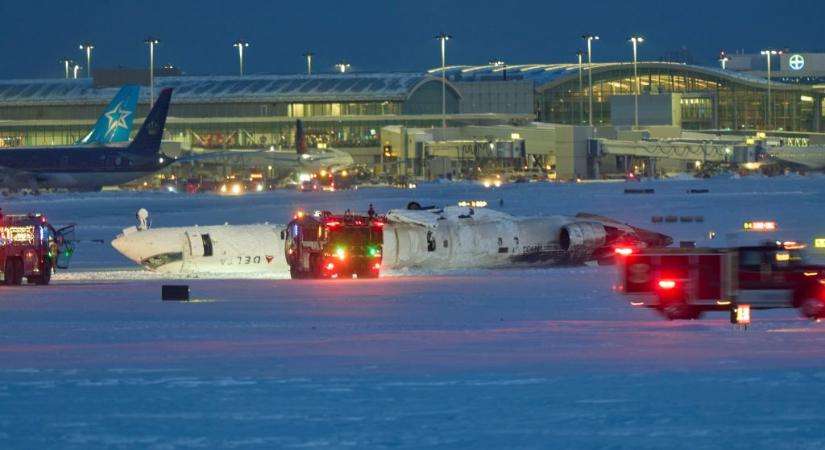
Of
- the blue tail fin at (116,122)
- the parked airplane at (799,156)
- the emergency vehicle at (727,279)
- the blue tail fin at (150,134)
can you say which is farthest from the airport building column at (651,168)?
the emergency vehicle at (727,279)

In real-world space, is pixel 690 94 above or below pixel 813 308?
above

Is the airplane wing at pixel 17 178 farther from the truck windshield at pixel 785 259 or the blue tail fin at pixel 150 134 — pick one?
the truck windshield at pixel 785 259

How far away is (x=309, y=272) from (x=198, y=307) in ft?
38.1

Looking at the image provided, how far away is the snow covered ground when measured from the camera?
15594mm

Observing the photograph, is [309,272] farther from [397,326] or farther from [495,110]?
[495,110]

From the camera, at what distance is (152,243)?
48.5m

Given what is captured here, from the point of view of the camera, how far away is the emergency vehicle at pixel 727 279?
90.2 feet

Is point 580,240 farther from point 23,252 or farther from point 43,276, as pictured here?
point 23,252

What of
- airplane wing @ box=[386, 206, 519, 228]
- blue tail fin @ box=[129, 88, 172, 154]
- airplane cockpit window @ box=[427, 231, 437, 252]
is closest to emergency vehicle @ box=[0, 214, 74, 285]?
airplane wing @ box=[386, 206, 519, 228]

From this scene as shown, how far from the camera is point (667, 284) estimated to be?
27797mm

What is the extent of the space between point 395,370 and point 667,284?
8.86m

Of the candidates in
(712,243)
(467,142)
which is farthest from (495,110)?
(712,243)

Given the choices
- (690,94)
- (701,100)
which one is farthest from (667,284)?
(701,100)

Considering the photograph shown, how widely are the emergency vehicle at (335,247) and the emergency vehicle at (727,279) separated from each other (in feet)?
53.7
